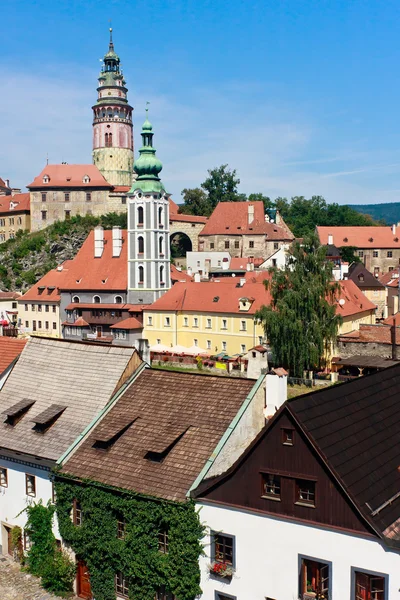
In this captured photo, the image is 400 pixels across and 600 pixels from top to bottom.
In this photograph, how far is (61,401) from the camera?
2423 cm

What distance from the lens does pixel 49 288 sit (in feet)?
247

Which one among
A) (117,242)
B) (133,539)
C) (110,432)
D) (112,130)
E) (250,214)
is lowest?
(133,539)

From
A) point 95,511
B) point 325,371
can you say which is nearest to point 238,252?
point 325,371

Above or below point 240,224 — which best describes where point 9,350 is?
below

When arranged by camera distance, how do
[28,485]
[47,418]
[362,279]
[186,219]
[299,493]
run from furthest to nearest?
[186,219] → [362,279] → [47,418] → [28,485] → [299,493]

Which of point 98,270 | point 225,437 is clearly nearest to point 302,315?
point 225,437

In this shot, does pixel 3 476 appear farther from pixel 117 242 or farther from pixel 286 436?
pixel 117 242

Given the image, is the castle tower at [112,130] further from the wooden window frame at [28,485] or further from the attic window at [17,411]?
the wooden window frame at [28,485]

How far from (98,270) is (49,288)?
6.77 m

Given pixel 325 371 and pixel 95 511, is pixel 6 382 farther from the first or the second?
pixel 325 371

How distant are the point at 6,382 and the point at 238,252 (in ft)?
236

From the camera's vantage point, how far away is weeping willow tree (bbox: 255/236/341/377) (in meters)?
46.4

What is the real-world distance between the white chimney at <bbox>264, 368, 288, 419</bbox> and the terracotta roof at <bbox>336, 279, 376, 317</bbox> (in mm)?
34541

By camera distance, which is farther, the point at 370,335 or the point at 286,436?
the point at 370,335
